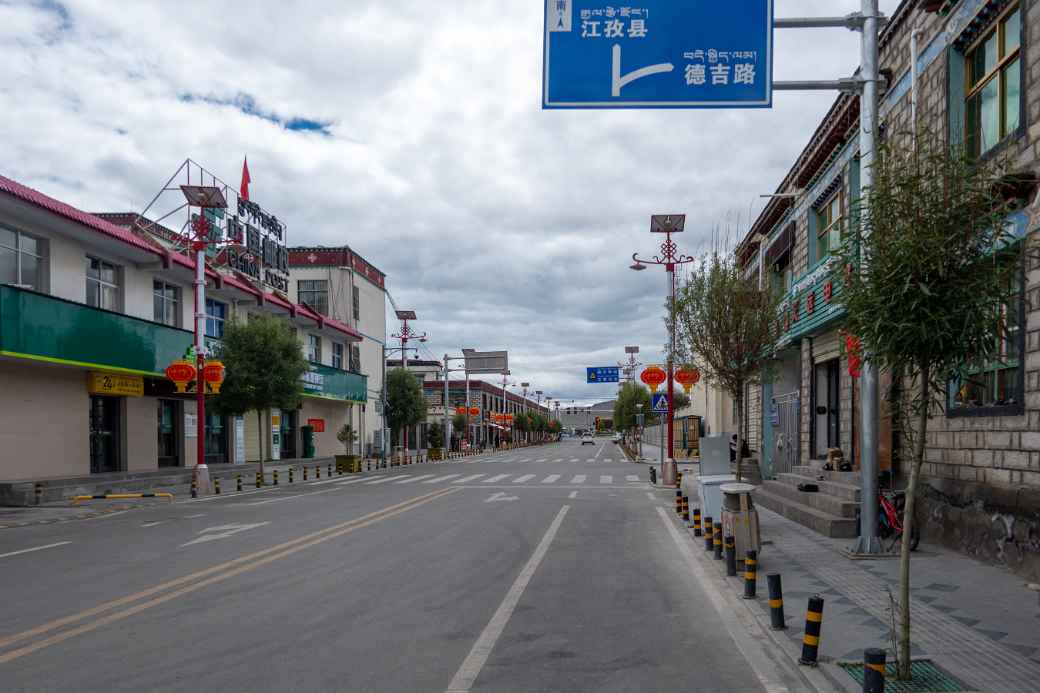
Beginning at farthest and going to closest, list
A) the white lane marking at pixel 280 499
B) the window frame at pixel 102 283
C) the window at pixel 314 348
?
the window at pixel 314 348
the window frame at pixel 102 283
the white lane marking at pixel 280 499

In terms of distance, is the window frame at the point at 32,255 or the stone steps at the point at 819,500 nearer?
the stone steps at the point at 819,500

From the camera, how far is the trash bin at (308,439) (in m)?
49.0

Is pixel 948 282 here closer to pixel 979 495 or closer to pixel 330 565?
pixel 979 495

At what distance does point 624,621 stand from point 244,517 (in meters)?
12.0

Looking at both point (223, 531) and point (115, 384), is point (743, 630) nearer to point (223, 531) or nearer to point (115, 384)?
point (223, 531)

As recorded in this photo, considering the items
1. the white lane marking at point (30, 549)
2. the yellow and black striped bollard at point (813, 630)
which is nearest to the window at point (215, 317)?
the white lane marking at point (30, 549)

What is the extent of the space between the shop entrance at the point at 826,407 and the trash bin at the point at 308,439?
34377 millimetres

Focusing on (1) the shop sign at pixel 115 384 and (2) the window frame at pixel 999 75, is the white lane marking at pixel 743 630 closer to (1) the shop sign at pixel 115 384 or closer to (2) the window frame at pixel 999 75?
(2) the window frame at pixel 999 75

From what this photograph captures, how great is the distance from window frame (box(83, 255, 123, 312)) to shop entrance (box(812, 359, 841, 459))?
864 inches

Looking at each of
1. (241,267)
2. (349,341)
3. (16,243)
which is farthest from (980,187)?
(349,341)

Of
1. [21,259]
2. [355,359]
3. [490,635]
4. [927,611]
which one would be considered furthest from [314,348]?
[927,611]

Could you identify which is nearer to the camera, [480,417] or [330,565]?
[330,565]

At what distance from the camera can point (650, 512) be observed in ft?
62.4

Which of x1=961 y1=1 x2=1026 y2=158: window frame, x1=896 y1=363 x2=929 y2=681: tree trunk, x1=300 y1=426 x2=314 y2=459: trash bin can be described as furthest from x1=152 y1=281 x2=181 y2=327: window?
x1=896 y1=363 x2=929 y2=681: tree trunk
